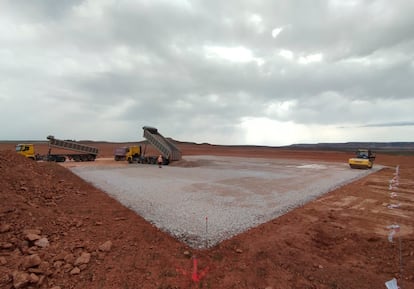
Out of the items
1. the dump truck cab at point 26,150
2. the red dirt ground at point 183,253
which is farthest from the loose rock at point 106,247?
the dump truck cab at point 26,150

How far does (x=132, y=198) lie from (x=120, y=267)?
245 inches

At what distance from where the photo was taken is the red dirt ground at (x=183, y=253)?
4734 millimetres

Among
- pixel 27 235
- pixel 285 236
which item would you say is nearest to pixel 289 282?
pixel 285 236

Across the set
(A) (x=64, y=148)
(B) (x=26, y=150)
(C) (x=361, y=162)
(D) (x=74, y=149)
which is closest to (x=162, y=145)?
(D) (x=74, y=149)

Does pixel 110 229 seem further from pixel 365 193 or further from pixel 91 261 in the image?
pixel 365 193

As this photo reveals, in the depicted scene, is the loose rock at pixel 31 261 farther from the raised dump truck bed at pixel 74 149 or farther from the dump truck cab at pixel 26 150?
the raised dump truck bed at pixel 74 149

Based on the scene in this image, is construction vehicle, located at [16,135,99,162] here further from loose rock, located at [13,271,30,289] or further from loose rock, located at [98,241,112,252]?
loose rock, located at [13,271,30,289]

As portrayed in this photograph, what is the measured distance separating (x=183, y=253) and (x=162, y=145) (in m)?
24.7

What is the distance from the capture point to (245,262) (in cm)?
548

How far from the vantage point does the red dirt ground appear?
186 inches

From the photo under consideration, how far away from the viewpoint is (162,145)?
29828 millimetres

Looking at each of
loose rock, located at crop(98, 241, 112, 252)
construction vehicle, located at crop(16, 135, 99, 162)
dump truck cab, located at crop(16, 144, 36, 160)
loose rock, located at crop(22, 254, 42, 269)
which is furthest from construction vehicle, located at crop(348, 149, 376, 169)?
dump truck cab, located at crop(16, 144, 36, 160)

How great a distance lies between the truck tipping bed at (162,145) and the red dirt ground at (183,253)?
20873mm

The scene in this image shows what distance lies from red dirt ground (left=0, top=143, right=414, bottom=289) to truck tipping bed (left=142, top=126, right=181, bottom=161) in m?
20.9
